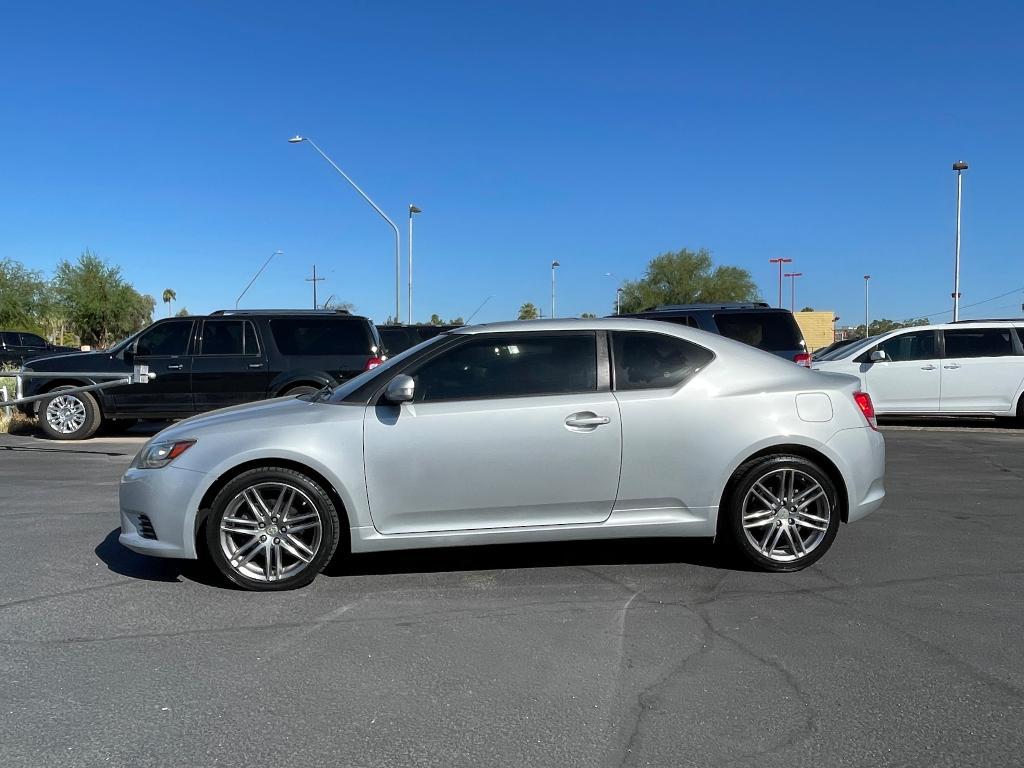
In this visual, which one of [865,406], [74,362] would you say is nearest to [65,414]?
[74,362]

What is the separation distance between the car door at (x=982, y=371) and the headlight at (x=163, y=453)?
40.2 ft

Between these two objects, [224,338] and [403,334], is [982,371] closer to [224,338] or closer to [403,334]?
[403,334]

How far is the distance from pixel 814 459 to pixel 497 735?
292cm

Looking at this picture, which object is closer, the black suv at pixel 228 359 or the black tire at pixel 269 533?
the black tire at pixel 269 533

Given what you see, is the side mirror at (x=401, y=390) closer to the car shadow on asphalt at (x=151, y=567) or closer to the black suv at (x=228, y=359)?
the car shadow on asphalt at (x=151, y=567)

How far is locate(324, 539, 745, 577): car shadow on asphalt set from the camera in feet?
17.5

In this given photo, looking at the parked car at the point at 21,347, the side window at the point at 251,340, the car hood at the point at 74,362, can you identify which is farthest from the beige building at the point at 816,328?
the car hood at the point at 74,362

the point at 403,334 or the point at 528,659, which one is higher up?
the point at 403,334

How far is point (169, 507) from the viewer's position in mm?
4730

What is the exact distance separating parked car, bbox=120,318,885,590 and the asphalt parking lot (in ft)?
1.09

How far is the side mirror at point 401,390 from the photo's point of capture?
470 centimetres

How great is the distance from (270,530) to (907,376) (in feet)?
38.2

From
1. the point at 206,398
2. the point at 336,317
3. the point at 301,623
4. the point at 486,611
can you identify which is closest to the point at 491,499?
the point at 486,611

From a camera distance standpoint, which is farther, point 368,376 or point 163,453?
point 368,376
